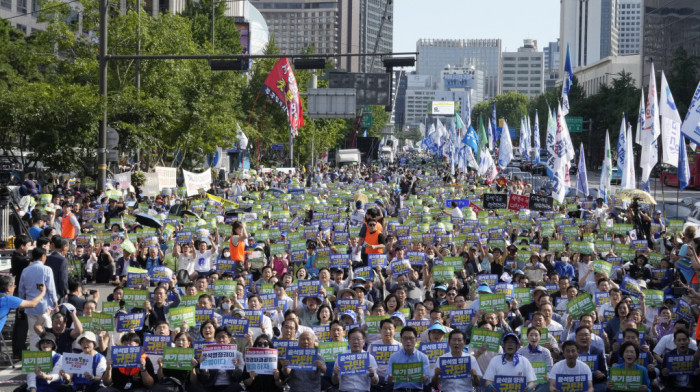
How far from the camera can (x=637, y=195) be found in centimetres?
2708

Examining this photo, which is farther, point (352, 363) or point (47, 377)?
point (47, 377)

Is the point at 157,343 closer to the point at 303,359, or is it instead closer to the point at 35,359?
the point at 35,359

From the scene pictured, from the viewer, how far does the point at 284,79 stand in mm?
48031

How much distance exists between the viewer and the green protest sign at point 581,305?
12750 mm

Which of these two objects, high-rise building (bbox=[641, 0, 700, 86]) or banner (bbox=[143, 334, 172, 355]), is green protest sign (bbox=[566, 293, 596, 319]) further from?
high-rise building (bbox=[641, 0, 700, 86])

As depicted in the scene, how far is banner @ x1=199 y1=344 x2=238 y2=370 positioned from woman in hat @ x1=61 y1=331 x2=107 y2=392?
1033 mm

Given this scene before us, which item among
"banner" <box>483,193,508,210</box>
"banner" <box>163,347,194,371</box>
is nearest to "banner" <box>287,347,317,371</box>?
"banner" <box>163,347,194,371</box>

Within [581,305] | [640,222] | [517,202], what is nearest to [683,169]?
[640,222]

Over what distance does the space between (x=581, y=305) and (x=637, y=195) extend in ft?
49.4

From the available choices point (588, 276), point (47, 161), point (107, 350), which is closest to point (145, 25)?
point (47, 161)

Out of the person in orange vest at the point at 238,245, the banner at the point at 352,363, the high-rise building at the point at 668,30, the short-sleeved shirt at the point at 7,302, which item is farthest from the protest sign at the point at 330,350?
the high-rise building at the point at 668,30

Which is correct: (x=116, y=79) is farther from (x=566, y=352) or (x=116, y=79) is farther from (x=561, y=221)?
(x=566, y=352)

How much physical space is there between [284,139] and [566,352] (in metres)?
62.5

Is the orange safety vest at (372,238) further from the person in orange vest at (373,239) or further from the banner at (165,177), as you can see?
the banner at (165,177)
